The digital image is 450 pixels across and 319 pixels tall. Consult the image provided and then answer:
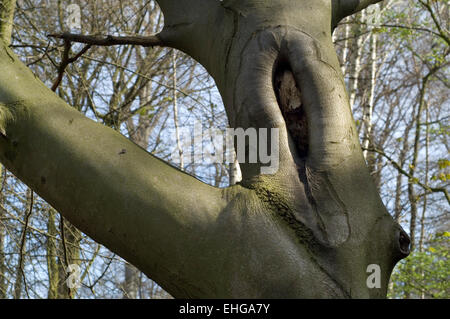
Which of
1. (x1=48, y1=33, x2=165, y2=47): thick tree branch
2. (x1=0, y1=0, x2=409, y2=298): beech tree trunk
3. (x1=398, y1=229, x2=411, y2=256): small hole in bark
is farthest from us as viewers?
(x1=48, y1=33, x2=165, y2=47): thick tree branch

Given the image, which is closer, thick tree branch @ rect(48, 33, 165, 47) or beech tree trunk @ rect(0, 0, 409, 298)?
beech tree trunk @ rect(0, 0, 409, 298)

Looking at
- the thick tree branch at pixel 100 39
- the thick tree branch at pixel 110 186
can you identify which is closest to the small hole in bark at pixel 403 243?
the thick tree branch at pixel 110 186

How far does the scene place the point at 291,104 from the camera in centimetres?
155

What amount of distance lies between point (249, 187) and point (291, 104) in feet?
0.95

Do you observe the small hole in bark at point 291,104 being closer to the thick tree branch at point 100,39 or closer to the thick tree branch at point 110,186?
the thick tree branch at point 110,186

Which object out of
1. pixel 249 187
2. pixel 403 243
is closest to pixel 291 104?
pixel 249 187

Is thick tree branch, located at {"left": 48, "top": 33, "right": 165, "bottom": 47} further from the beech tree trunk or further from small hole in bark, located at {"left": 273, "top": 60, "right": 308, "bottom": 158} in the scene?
small hole in bark, located at {"left": 273, "top": 60, "right": 308, "bottom": 158}

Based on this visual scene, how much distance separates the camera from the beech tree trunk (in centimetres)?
130

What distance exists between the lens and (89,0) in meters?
5.64

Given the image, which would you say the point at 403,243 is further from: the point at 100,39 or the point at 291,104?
the point at 100,39

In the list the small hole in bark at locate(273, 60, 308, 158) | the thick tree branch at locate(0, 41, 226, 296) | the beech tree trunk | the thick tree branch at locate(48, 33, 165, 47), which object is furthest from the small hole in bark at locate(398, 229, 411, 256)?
the thick tree branch at locate(48, 33, 165, 47)

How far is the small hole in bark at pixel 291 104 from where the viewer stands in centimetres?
152
